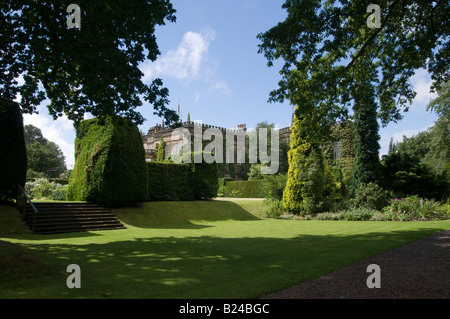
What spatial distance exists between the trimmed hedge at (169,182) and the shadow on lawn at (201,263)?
938 centimetres

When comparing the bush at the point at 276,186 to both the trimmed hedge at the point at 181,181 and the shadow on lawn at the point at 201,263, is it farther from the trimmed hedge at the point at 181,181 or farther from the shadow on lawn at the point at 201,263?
the shadow on lawn at the point at 201,263

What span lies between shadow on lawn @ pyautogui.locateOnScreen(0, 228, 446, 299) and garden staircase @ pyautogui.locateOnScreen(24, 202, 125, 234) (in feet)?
13.1

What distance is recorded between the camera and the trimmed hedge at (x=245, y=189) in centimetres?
3234

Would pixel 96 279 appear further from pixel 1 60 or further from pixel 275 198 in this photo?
pixel 275 198

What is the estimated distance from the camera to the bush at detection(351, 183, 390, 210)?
18094 mm

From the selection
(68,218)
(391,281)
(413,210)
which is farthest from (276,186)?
(391,281)

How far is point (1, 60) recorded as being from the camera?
26.5ft

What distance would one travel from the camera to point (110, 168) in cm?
1592

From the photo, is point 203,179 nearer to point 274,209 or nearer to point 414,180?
point 274,209

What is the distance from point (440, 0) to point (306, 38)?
3.95 metres

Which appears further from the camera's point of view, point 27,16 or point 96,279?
point 27,16

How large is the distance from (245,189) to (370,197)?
16.9 m
